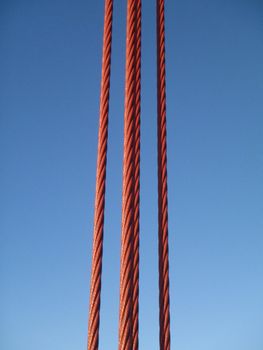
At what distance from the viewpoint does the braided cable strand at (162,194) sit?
2.19ft

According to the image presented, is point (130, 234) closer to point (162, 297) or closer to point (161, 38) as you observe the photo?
point (162, 297)

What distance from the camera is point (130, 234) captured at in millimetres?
631

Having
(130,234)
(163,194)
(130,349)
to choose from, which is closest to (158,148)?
(163,194)

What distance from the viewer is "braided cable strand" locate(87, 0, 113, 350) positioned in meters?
0.59

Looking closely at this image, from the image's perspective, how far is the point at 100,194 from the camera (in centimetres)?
65

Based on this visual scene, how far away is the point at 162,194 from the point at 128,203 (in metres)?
0.10

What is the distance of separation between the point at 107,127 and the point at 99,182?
0.09 metres

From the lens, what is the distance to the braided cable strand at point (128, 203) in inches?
23.2

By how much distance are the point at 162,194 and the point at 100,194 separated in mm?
123

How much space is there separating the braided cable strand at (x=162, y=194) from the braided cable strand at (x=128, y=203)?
0.27 feet

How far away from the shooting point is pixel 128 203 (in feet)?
2.12

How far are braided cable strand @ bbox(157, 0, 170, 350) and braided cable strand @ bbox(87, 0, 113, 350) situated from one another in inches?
4.5

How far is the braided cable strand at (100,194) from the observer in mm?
589

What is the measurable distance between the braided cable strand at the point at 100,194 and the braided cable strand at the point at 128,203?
3 cm
